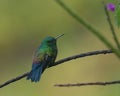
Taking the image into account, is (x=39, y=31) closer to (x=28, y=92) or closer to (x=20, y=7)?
(x=20, y=7)

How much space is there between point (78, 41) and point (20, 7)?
51.7 inches

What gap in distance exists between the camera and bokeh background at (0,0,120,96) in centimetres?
814

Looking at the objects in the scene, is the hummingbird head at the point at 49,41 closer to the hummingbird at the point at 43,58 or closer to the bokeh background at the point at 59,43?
the hummingbird at the point at 43,58

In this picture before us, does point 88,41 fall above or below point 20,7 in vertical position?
below

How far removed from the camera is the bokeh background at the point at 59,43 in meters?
8.14

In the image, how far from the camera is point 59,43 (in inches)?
376

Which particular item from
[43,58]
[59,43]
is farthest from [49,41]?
[59,43]

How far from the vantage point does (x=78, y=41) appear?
9.79 m

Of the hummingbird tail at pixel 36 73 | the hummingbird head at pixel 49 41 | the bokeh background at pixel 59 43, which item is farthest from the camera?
the bokeh background at pixel 59 43

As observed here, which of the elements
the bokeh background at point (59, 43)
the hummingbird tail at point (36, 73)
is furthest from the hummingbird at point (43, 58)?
the bokeh background at point (59, 43)

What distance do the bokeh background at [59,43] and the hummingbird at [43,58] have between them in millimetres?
5709

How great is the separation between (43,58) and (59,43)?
25.4ft

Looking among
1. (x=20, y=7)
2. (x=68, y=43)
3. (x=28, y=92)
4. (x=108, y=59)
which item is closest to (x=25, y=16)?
(x=20, y=7)

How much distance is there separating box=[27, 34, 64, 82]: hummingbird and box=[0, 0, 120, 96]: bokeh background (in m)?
5.71
